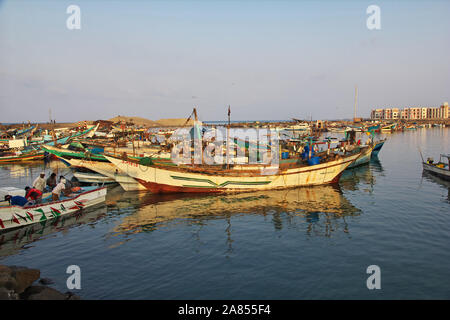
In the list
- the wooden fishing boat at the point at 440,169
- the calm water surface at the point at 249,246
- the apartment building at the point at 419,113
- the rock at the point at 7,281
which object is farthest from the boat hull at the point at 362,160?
the apartment building at the point at 419,113

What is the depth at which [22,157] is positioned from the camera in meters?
37.8

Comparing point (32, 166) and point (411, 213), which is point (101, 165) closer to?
point (32, 166)

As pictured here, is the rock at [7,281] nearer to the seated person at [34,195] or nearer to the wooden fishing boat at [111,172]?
the seated person at [34,195]

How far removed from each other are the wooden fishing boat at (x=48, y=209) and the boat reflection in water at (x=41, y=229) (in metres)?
0.28

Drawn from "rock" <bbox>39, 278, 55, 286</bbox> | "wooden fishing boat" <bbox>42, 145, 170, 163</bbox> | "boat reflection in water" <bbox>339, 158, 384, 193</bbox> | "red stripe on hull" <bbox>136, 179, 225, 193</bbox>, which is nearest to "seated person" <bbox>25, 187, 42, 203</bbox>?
"red stripe on hull" <bbox>136, 179, 225, 193</bbox>

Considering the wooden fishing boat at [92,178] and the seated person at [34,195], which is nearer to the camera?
the seated person at [34,195]

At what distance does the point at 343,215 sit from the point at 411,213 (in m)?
4.09

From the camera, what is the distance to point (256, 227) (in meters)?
14.8

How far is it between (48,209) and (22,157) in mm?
28432

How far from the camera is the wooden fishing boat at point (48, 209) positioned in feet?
46.8

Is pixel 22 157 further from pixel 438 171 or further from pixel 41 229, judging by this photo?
pixel 438 171

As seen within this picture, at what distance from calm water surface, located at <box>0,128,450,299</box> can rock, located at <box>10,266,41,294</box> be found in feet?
3.13

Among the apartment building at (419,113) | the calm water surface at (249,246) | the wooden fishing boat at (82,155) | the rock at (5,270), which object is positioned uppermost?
the apartment building at (419,113)
